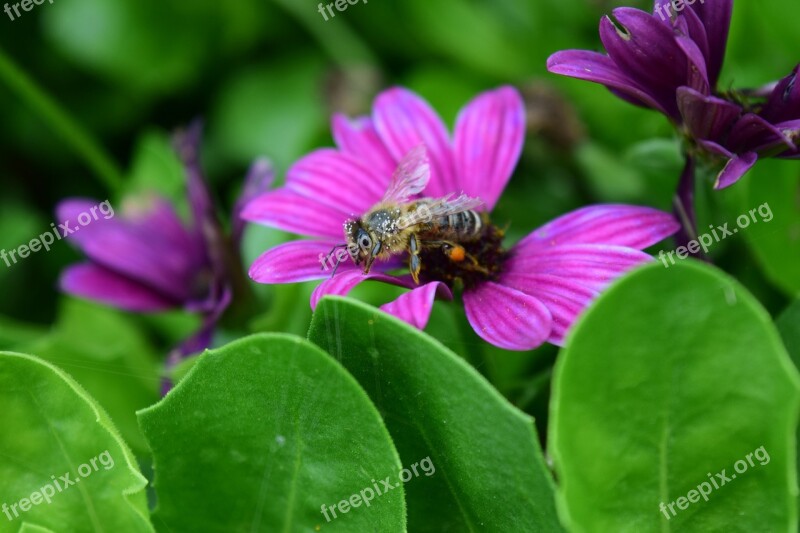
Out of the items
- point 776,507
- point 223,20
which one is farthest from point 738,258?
point 223,20

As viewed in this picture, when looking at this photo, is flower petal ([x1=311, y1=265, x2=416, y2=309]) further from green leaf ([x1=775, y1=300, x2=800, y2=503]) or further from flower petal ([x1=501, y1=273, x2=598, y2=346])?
green leaf ([x1=775, y1=300, x2=800, y2=503])

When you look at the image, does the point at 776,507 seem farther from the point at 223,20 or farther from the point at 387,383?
the point at 223,20

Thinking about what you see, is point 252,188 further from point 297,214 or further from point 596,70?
point 596,70

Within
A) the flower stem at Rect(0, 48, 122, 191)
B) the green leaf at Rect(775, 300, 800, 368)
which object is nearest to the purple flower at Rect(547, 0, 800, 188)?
the green leaf at Rect(775, 300, 800, 368)

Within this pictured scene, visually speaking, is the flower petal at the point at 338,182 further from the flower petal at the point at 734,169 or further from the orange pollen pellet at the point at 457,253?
the flower petal at the point at 734,169

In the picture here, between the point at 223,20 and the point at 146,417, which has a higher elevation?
the point at 223,20

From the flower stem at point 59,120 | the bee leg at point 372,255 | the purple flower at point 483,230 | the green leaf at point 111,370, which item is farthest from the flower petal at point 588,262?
the flower stem at point 59,120
